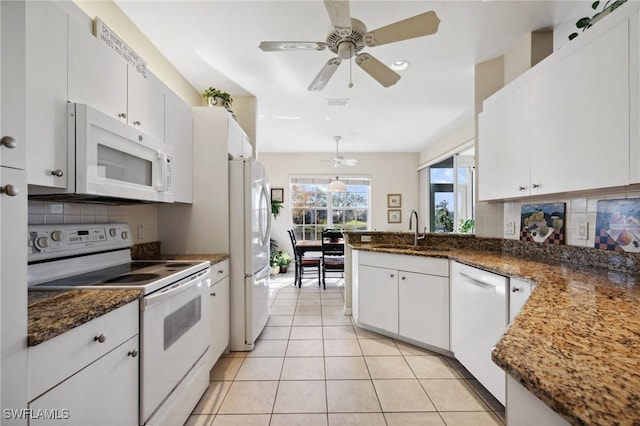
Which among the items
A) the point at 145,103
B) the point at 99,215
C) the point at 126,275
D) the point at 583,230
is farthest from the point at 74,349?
the point at 583,230

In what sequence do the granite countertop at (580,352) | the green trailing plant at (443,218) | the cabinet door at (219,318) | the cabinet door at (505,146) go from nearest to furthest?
the granite countertop at (580,352), the cabinet door at (505,146), the cabinet door at (219,318), the green trailing plant at (443,218)

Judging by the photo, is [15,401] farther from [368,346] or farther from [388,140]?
[388,140]

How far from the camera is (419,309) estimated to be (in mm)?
2334

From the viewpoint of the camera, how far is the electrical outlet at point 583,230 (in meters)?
1.75

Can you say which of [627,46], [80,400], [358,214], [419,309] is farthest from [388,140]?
[80,400]

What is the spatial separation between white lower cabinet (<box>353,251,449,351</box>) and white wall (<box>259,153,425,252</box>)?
358cm

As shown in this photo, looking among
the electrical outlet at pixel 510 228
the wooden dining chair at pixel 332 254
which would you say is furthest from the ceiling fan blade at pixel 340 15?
the wooden dining chair at pixel 332 254

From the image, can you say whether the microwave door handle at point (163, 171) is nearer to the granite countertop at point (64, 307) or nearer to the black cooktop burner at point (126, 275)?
the black cooktop burner at point (126, 275)

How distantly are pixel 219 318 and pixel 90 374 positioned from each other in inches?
49.1

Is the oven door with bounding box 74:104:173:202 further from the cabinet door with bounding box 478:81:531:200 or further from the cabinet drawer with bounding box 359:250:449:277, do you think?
the cabinet door with bounding box 478:81:531:200

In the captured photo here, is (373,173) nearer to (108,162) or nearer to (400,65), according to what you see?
(400,65)

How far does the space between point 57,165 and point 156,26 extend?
1.51 metres

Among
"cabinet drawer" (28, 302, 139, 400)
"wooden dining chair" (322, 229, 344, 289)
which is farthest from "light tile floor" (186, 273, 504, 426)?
"wooden dining chair" (322, 229, 344, 289)

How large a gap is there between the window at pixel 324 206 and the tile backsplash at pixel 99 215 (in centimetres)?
398
